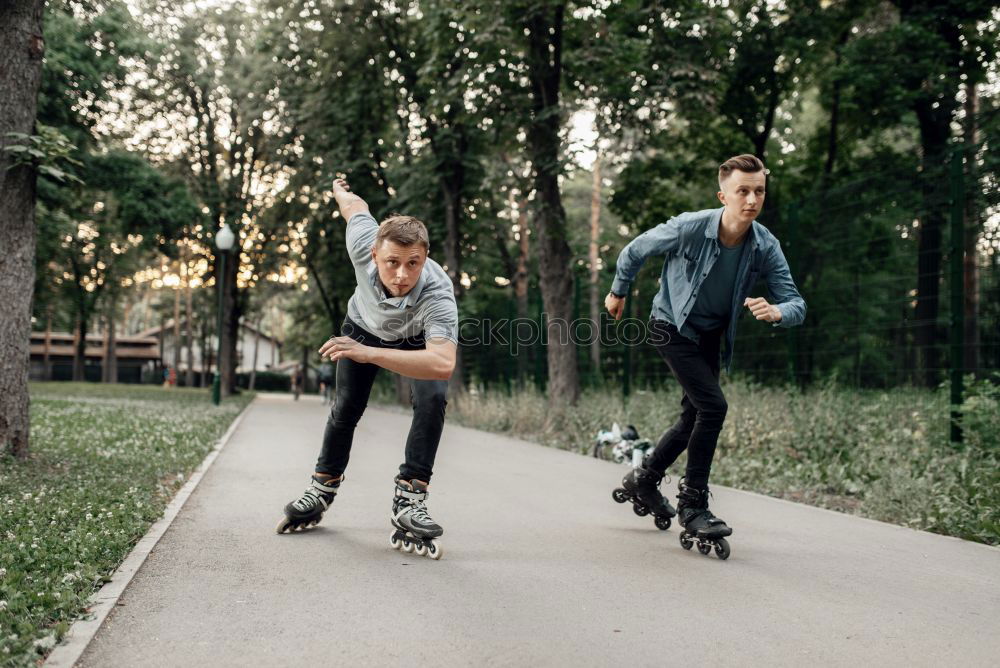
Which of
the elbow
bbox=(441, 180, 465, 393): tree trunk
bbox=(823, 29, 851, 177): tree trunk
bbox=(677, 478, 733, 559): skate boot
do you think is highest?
bbox=(823, 29, 851, 177): tree trunk

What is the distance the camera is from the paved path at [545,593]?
3.05 metres

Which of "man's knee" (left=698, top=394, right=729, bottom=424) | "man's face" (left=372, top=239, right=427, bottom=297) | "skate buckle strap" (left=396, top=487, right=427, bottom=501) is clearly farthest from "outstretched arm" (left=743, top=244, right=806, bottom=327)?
"skate buckle strap" (left=396, top=487, right=427, bottom=501)

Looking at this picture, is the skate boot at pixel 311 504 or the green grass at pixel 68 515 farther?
the skate boot at pixel 311 504

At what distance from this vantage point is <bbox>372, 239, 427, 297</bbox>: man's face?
4203 mm

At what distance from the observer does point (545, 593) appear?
12.6 feet

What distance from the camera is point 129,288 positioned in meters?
48.3

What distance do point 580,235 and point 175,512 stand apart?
30.7 metres

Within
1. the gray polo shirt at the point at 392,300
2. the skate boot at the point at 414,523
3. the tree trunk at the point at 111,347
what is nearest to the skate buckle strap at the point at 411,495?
the skate boot at the point at 414,523

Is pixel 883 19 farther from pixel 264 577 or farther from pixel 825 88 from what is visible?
pixel 264 577

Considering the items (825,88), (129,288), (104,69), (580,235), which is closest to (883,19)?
(825,88)

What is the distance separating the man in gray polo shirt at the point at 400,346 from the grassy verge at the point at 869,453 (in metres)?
2.74

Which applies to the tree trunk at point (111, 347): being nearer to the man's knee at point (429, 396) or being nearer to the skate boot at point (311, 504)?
the skate boot at point (311, 504)

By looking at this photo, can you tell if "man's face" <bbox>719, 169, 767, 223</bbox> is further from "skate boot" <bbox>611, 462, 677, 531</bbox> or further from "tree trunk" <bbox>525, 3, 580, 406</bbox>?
"tree trunk" <bbox>525, 3, 580, 406</bbox>

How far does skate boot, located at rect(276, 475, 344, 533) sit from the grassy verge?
297 centimetres
